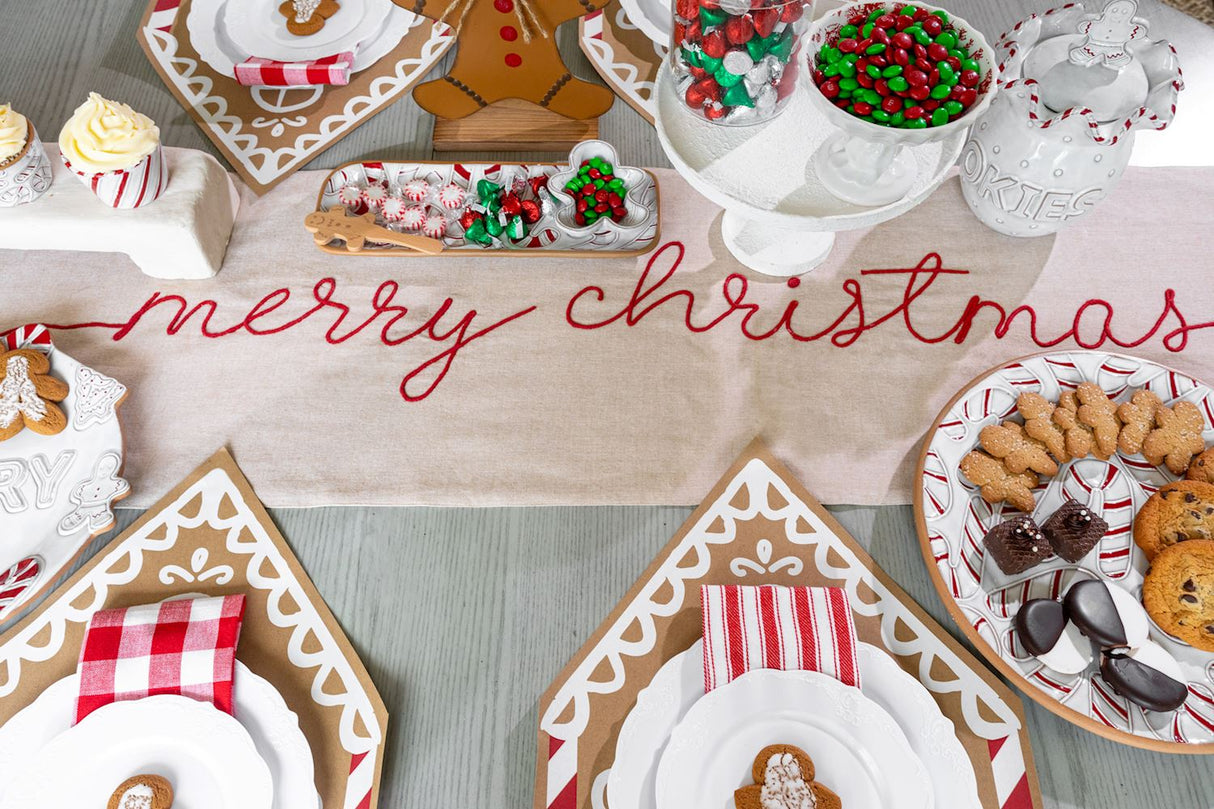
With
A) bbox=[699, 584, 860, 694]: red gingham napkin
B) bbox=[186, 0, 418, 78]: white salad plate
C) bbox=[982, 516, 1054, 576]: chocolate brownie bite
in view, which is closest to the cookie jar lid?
bbox=[982, 516, 1054, 576]: chocolate brownie bite

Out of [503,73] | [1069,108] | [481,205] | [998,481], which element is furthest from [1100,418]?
[503,73]

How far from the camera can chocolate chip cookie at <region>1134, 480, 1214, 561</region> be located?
2.54 ft

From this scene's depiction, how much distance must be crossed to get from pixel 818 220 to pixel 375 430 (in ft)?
1.91

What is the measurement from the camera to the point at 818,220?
0.85 meters

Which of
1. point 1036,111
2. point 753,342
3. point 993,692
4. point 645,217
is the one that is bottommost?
point 993,692

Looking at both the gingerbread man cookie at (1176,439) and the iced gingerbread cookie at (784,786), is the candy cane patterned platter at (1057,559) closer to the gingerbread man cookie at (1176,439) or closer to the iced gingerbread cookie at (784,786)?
the gingerbread man cookie at (1176,439)

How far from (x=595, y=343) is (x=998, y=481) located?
0.50 metres

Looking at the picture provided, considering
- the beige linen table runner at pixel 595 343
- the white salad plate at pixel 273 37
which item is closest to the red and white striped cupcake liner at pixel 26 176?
the beige linen table runner at pixel 595 343

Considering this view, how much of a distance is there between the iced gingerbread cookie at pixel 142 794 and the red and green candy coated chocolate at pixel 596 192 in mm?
779

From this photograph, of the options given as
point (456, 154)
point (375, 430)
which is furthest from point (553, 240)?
point (375, 430)

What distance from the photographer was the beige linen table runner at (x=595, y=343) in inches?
35.9

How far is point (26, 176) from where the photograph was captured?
0.90m

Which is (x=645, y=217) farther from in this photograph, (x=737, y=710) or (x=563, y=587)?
(x=737, y=710)

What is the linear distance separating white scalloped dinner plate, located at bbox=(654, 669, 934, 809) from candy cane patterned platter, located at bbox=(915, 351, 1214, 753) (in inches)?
5.8
